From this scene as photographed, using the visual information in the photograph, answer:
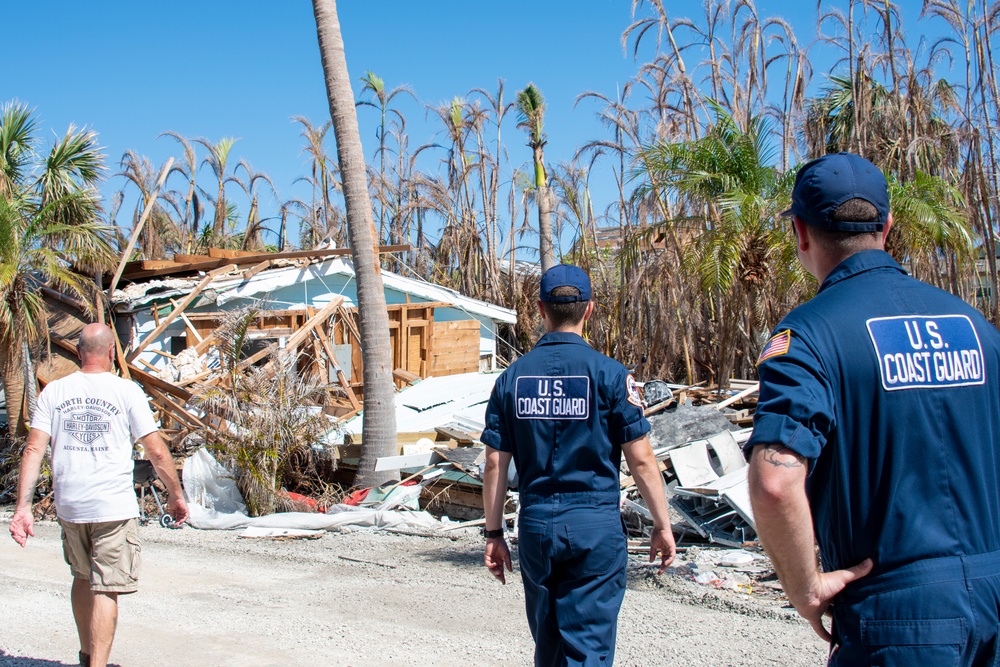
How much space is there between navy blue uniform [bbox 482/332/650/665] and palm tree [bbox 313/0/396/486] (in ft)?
23.1

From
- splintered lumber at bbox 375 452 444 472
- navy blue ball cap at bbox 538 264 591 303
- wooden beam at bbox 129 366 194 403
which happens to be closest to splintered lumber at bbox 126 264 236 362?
wooden beam at bbox 129 366 194 403

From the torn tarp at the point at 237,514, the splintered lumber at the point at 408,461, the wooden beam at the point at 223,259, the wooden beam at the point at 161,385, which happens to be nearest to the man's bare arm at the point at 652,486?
the torn tarp at the point at 237,514

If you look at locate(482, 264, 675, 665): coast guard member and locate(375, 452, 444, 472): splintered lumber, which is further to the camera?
locate(375, 452, 444, 472): splintered lumber

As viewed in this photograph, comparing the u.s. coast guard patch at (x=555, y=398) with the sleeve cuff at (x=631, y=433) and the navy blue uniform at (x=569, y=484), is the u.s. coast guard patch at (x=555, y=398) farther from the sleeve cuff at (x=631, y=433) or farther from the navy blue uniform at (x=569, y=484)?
the sleeve cuff at (x=631, y=433)

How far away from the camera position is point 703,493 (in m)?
7.80

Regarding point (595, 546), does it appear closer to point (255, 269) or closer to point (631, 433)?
point (631, 433)

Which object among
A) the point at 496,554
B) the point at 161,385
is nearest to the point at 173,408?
the point at 161,385

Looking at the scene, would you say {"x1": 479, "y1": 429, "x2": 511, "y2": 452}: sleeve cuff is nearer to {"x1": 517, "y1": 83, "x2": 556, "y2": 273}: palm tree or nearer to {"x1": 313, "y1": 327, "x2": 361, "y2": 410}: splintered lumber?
{"x1": 313, "y1": 327, "x2": 361, "y2": 410}: splintered lumber

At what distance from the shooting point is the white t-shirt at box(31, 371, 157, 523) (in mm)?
4523

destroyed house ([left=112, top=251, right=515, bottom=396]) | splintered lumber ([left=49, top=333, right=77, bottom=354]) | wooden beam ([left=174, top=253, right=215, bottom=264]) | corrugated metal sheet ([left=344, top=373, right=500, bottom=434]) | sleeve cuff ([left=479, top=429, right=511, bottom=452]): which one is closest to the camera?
sleeve cuff ([left=479, top=429, right=511, bottom=452])

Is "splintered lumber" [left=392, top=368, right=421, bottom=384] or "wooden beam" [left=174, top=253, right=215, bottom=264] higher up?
"wooden beam" [left=174, top=253, right=215, bottom=264]

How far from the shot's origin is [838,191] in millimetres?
2066

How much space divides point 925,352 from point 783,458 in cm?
43

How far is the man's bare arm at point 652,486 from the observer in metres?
3.55
